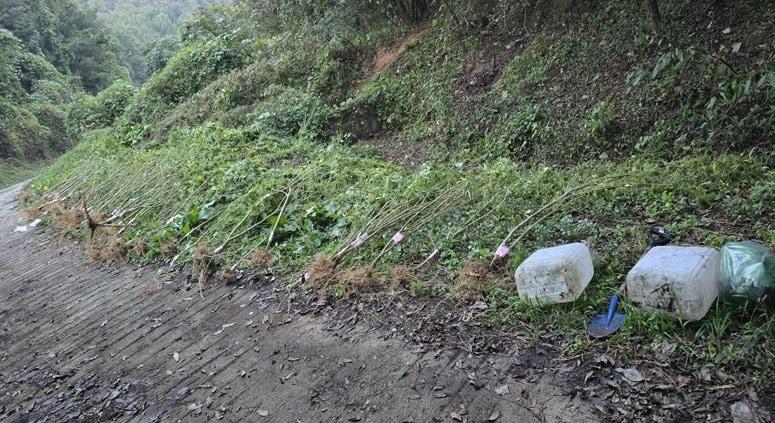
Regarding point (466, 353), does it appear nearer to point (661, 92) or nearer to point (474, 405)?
point (474, 405)

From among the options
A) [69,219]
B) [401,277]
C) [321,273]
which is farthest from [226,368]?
[69,219]

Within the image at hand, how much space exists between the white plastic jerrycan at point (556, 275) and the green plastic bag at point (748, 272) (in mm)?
596

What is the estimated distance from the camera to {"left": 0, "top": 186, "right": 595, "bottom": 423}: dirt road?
7.60ft

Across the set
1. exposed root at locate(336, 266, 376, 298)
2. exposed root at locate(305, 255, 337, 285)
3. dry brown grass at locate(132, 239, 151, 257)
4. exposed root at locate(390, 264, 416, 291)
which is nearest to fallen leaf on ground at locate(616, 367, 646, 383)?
exposed root at locate(390, 264, 416, 291)

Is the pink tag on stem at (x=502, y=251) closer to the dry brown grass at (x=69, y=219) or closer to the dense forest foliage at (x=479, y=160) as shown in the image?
the dense forest foliage at (x=479, y=160)

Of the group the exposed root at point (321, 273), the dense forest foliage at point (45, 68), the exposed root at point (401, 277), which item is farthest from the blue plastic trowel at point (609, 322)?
the dense forest foliage at point (45, 68)

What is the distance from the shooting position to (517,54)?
6.21 metres

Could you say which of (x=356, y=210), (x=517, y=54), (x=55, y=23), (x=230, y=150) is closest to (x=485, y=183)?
(x=356, y=210)

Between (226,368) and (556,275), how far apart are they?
6.38 feet

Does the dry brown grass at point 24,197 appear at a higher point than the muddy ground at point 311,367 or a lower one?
higher

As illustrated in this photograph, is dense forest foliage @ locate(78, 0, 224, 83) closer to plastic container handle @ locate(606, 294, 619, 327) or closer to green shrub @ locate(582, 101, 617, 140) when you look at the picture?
green shrub @ locate(582, 101, 617, 140)

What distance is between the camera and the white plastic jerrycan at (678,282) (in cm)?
214

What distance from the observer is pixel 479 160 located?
534 centimetres

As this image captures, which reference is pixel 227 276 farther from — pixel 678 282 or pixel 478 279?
pixel 678 282
